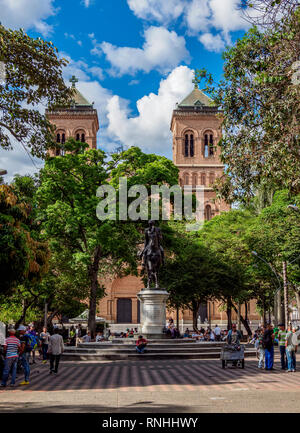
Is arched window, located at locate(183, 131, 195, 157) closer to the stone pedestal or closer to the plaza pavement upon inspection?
the stone pedestal

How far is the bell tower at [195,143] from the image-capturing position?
6725 centimetres

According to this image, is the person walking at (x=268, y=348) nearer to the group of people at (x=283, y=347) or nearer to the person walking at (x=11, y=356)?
the group of people at (x=283, y=347)

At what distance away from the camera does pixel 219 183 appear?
14508mm

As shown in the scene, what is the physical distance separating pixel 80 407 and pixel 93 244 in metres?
18.1

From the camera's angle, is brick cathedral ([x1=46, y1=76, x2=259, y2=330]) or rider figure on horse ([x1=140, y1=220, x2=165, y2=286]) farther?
brick cathedral ([x1=46, y1=76, x2=259, y2=330])

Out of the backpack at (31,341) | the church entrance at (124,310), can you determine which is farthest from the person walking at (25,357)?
the church entrance at (124,310)

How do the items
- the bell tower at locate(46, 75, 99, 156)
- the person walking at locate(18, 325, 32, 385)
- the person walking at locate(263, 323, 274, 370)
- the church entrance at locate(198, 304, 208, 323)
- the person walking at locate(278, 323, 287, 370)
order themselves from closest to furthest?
the person walking at locate(18, 325, 32, 385), the person walking at locate(263, 323, 274, 370), the person walking at locate(278, 323, 287, 370), the church entrance at locate(198, 304, 208, 323), the bell tower at locate(46, 75, 99, 156)

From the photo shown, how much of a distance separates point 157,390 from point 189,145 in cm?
6036

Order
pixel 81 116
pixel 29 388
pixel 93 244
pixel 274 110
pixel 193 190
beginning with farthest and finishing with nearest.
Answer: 1. pixel 81 116
2. pixel 193 190
3. pixel 93 244
4. pixel 274 110
5. pixel 29 388

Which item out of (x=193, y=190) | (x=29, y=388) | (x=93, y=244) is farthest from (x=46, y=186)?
(x=193, y=190)

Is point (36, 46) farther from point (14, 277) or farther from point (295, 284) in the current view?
point (295, 284)

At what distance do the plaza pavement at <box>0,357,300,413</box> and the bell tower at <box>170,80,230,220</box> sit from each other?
5249 cm

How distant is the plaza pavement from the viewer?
8.20 meters

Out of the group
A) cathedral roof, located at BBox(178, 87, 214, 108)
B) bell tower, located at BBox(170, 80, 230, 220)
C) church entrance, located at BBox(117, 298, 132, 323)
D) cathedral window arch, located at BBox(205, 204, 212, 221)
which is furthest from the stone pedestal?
cathedral roof, located at BBox(178, 87, 214, 108)
